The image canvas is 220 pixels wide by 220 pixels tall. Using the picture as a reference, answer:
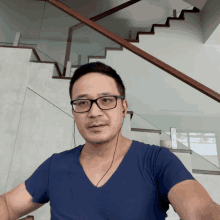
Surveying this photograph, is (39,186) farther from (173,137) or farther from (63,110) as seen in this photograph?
(173,137)

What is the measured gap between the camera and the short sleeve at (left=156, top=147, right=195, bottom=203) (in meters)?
0.55

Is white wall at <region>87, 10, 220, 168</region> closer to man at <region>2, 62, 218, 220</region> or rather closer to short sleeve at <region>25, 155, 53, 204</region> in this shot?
man at <region>2, 62, 218, 220</region>

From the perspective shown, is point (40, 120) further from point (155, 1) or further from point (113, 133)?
point (155, 1)

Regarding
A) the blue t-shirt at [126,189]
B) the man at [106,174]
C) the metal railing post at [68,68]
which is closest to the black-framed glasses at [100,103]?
the man at [106,174]

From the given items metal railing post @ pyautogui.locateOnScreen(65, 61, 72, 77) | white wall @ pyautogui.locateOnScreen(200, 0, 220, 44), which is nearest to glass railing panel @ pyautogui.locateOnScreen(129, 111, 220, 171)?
metal railing post @ pyautogui.locateOnScreen(65, 61, 72, 77)

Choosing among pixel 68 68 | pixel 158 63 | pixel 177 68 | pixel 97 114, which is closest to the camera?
pixel 97 114

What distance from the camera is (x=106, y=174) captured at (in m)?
0.66

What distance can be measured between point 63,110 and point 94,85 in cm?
131

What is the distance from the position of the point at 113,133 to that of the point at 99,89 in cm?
19

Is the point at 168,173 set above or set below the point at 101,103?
below

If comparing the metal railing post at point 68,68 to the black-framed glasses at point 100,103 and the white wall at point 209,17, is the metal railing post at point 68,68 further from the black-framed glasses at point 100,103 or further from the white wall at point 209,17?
the white wall at point 209,17

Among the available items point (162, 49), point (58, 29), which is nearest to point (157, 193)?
point (58, 29)

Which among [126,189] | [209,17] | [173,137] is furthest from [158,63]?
[209,17]

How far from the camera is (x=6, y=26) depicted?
12.9 feet
